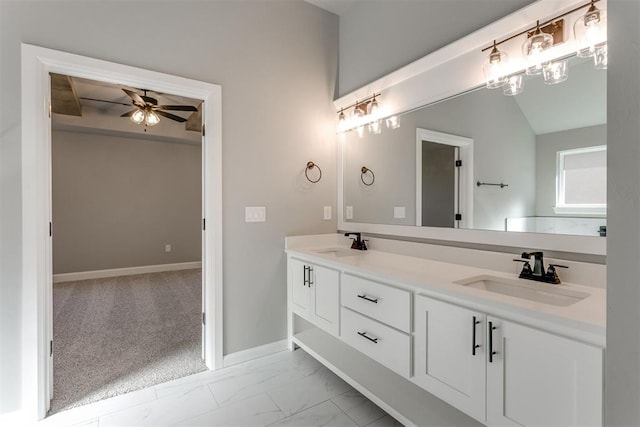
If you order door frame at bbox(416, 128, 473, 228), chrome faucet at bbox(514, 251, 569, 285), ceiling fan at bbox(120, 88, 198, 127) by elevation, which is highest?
ceiling fan at bbox(120, 88, 198, 127)

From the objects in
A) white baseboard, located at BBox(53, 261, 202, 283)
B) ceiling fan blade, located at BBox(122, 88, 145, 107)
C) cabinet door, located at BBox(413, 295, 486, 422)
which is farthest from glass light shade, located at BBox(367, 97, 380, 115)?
white baseboard, located at BBox(53, 261, 202, 283)

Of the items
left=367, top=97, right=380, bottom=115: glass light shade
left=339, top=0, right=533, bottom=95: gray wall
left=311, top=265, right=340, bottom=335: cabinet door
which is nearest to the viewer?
left=339, top=0, right=533, bottom=95: gray wall

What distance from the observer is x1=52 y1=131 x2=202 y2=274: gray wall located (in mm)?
4945

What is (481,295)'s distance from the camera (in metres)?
1.34

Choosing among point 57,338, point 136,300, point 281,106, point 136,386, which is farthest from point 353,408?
point 136,300

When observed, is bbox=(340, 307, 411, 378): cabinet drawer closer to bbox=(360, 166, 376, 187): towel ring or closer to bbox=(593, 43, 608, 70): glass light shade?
bbox=(360, 166, 376, 187): towel ring

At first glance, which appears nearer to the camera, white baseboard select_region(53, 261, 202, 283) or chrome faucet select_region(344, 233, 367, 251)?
chrome faucet select_region(344, 233, 367, 251)

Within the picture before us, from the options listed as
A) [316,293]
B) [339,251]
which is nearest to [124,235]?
[339,251]

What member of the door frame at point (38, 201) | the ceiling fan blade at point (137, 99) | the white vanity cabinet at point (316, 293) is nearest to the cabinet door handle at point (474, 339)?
the white vanity cabinet at point (316, 293)

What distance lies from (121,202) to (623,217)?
612 cm

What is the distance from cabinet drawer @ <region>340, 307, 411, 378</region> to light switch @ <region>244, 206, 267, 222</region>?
0.98 m

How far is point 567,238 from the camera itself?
153cm

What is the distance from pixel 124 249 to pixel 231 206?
4.01 metres

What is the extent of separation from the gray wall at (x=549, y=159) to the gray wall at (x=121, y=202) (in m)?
5.55
